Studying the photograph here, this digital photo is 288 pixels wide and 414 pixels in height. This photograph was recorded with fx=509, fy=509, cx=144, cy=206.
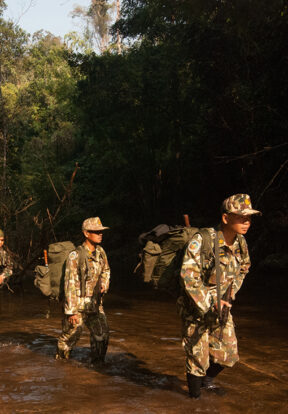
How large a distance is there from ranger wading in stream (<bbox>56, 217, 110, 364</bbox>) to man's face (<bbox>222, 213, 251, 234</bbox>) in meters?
2.04

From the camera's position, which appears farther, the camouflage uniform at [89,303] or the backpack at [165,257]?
the camouflage uniform at [89,303]

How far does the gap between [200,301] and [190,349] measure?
528 mm

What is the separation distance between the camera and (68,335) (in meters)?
6.68

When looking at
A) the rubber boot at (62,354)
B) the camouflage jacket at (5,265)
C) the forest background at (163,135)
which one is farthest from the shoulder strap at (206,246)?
the forest background at (163,135)

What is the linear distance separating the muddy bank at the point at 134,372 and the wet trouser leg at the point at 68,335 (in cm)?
15

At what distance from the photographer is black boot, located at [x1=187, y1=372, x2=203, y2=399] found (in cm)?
501

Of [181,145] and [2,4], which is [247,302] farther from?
[2,4]

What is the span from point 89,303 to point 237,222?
2516 mm

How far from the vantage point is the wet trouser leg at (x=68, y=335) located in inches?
259

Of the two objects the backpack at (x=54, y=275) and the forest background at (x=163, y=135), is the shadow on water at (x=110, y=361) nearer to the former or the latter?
the backpack at (x=54, y=275)

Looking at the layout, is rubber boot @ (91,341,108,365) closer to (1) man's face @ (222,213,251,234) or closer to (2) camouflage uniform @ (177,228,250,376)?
(2) camouflage uniform @ (177,228,250,376)

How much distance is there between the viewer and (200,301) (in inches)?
187

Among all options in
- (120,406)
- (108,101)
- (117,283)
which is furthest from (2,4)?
(120,406)

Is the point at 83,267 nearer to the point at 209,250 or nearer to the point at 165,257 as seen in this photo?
the point at 165,257
